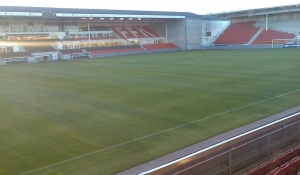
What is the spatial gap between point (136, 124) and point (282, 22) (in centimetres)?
5677

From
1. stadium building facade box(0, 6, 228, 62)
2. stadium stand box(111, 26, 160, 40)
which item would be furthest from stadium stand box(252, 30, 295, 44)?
stadium stand box(111, 26, 160, 40)

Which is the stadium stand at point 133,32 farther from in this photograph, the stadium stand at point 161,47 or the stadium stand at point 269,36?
the stadium stand at point 269,36

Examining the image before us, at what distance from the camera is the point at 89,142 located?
943 cm

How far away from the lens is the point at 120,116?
479 inches

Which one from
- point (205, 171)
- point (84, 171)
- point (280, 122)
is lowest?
point (84, 171)

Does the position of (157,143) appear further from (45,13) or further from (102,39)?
(102,39)

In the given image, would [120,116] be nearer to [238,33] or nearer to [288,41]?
[288,41]

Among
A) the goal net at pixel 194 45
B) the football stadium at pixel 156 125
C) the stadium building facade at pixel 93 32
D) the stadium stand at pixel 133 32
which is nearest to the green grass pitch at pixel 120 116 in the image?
the football stadium at pixel 156 125

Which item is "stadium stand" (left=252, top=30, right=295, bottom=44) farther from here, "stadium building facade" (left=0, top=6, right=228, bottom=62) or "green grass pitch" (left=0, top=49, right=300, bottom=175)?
"green grass pitch" (left=0, top=49, right=300, bottom=175)

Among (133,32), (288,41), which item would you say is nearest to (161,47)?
(133,32)

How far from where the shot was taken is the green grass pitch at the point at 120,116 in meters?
8.34

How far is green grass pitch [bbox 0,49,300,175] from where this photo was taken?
8344mm

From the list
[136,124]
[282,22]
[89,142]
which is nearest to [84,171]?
[89,142]

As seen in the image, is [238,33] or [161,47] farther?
[161,47]
